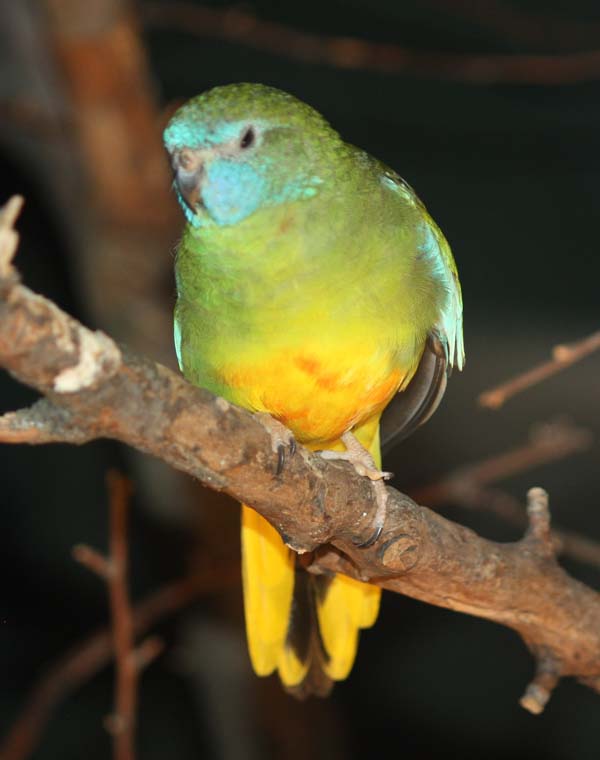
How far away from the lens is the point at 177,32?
4.03 m

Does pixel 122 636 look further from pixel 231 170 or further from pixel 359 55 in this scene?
pixel 359 55

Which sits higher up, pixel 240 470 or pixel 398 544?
pixel 240 470

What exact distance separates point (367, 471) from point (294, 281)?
1.29 feet

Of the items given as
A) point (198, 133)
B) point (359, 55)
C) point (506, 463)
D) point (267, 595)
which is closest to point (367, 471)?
point (267, 595)

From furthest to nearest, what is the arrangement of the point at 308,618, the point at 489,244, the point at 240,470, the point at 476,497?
1. the point at 489,244
2. the point at 476,497
3. the point at 308,618
4. the point at 240,470

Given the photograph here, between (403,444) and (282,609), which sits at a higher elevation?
(282,609)

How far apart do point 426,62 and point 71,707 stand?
2.86 m

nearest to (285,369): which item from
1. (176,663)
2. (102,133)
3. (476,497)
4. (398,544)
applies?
(398,544)

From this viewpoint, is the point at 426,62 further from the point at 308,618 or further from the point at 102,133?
the point at 308,618

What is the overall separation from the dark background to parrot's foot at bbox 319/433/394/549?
1308 mm

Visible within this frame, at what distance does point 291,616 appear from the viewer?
2.13 m

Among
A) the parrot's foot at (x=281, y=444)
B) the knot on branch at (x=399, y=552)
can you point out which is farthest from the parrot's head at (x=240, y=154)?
the knot on branch at (x=399, y=552)

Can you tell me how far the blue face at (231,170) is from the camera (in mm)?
1776

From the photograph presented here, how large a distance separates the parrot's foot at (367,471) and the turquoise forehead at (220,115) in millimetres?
652
